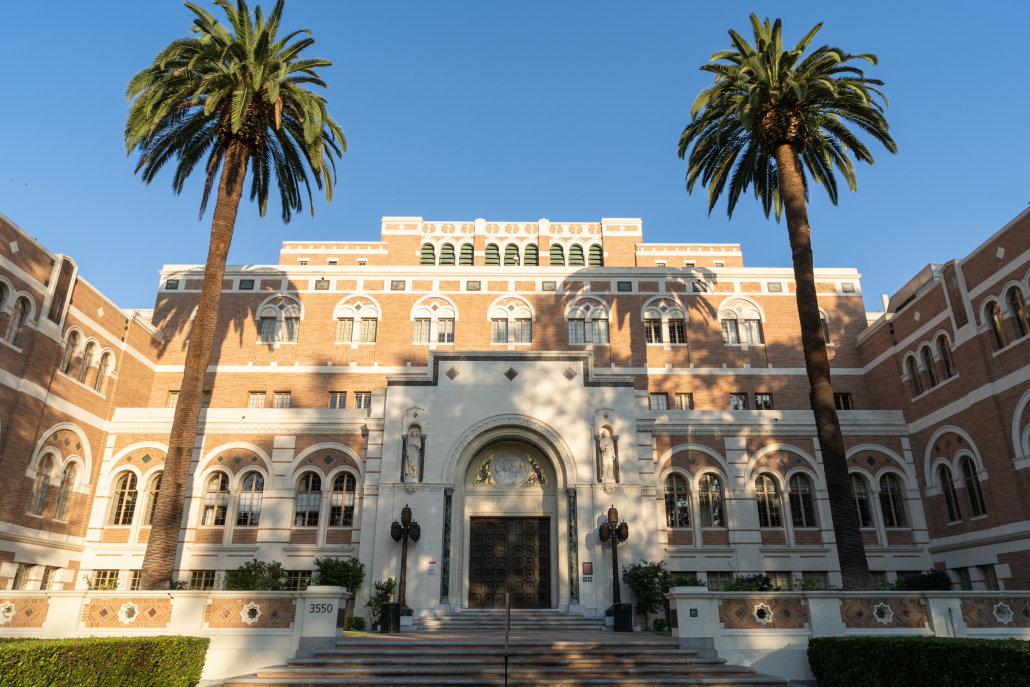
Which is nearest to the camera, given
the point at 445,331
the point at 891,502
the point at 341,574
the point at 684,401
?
the point at 341,574

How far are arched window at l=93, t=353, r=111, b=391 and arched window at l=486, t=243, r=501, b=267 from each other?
2549 cm

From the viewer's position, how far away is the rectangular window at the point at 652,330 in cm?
3566

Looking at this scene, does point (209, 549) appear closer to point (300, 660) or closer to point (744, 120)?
point (300, 660)

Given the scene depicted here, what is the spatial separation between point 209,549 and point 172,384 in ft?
32.9

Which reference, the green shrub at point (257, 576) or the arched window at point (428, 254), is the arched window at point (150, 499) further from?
the arched window at point (428, 254)

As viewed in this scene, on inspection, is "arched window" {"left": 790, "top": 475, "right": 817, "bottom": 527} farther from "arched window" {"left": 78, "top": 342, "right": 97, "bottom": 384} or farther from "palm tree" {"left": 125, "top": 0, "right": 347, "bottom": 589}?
"arched window" {"left": 78, "top": 342, "right": 97, "bottom": 384}

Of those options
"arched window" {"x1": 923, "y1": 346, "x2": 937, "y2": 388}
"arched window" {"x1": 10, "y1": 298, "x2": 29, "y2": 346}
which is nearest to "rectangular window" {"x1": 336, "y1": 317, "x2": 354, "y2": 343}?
"arched window" {"x1": 10, "y1": 298, "x2": 29, "y2": 346}

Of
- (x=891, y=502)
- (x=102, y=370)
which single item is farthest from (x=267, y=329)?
(x=891, y=502)

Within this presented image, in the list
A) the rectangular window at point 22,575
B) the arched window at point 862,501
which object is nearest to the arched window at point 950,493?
the arched window at point 862,501

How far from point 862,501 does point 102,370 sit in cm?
3289

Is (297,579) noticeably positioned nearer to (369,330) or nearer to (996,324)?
(369,330)

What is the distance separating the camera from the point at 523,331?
35969mm

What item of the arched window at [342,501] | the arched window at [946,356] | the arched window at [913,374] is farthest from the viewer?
the arched window at [913,374]

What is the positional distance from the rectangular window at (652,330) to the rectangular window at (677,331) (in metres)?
0.56
